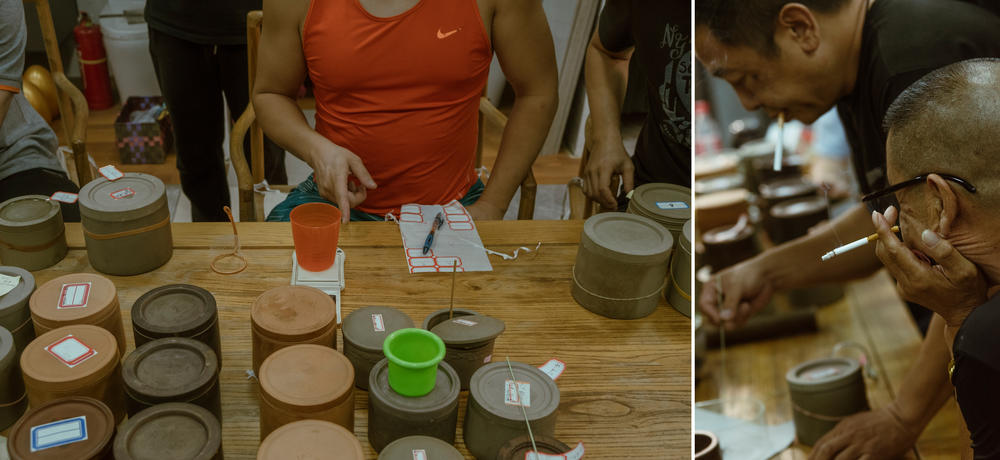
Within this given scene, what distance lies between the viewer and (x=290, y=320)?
1103 millimetres

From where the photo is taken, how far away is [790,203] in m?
2.86

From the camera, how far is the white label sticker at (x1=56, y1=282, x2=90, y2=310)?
3.62ft

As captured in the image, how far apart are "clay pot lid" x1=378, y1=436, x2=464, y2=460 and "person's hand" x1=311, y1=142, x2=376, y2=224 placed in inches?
27.2

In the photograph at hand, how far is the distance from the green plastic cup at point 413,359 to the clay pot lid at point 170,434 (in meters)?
0.22

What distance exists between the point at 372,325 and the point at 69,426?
410 mm

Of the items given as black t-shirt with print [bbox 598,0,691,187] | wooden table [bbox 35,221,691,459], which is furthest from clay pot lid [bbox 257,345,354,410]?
black t-shirt with print [bbox 598,0,691,187]

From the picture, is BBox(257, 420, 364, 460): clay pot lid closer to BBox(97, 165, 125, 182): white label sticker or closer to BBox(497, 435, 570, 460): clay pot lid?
BBox(497, 435, 570, 460): clay pot lid

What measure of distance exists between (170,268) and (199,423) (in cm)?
→ 54

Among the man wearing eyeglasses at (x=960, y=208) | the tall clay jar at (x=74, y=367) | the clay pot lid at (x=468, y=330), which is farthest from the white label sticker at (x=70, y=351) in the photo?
the man wearing eyeglasses at (x=960, y=208)

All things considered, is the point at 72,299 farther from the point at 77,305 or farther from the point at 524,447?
the point at 524,447

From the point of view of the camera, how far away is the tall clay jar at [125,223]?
4.22 feet

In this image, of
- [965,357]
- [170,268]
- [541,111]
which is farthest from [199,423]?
[541,111]

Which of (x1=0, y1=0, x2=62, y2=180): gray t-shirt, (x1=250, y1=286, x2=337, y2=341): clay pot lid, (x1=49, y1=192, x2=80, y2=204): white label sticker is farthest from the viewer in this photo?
(x1=0, y1=0, x2=62, y2=180): gray t-shirt

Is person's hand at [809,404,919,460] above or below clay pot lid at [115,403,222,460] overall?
below
